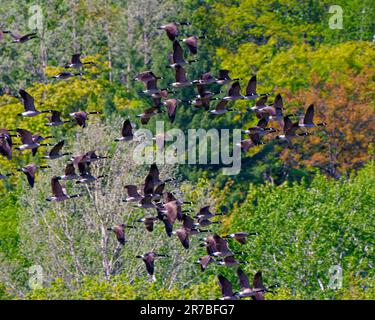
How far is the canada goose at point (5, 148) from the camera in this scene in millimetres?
45916

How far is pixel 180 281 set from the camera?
6812cm

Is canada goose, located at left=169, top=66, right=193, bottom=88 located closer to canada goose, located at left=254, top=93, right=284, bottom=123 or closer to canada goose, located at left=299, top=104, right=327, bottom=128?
canada goose, located at left=254, top=93, right=284, bottom=123

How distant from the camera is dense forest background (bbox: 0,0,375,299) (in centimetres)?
6656

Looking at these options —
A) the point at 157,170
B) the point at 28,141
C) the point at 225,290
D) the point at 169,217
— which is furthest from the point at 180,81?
the point at 225,290

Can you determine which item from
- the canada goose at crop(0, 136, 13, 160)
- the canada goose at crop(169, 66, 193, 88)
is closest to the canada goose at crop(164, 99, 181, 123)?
the canada goose at crop(169, 66, 193, 88)

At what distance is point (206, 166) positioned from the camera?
290 feet

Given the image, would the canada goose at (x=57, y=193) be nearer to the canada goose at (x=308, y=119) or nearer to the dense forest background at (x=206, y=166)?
the canada goose at (x=308, y=119)

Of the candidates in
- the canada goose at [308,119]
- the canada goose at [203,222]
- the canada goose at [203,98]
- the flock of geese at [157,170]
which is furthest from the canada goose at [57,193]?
the canada goose at [308,119]

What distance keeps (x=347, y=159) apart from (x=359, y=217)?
2688cm

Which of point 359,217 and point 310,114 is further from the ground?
point 310,114

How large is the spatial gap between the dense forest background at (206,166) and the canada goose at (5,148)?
1104cm

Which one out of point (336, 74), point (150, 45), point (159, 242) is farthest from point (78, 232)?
point (150, 45)

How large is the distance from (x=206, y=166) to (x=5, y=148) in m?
42.5

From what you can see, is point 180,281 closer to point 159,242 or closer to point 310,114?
point 159,242
